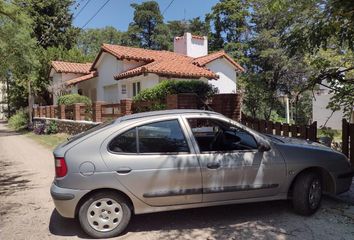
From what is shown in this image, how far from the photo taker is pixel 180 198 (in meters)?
5.32

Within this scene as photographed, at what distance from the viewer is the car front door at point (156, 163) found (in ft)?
17.0

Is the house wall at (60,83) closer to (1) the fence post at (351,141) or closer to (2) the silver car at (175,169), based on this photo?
(1) the fence post at (351,141)

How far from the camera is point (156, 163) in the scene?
17.2 feet

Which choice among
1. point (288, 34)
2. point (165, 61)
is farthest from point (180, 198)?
point (165, 61)

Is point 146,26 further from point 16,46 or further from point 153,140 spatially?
point 153,140

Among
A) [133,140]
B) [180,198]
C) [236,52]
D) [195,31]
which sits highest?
[195,31]

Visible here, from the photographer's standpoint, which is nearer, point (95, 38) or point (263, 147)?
point (263, 147)

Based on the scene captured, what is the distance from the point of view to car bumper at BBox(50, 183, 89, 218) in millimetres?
5066

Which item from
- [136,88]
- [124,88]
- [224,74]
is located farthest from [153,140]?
[224,74]

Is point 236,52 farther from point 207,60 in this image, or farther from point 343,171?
point 343,171

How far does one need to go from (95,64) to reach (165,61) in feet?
22.6

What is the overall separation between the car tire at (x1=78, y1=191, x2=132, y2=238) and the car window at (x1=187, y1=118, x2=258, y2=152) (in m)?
1.44

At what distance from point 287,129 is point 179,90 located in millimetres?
4728

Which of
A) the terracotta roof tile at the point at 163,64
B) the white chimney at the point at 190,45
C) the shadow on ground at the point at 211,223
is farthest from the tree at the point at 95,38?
the shadow on ground at the point at 211,223
